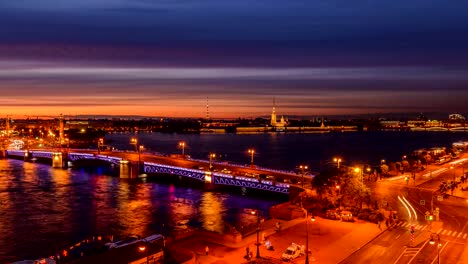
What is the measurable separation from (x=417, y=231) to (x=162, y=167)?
128 feet

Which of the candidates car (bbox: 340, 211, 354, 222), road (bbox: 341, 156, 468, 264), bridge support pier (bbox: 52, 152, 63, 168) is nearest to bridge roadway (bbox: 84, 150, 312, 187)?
bridge support pier (bbox: 52, 152, 63, 168)

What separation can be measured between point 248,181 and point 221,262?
2882 centimetres

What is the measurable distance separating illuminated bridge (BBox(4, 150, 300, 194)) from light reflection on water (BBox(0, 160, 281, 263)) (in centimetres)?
171

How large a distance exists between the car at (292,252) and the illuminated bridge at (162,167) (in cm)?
2405

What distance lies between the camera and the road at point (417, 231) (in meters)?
21.6

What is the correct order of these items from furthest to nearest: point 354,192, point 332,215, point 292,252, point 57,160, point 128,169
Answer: point 57,160, point 128,169, point 354,192, point 332,215, point 292,252

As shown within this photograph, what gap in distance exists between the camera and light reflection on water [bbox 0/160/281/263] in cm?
3253

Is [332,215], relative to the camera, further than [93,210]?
No

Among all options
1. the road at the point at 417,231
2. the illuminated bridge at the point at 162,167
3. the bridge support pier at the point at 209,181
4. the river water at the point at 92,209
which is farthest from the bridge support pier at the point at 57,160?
the road at the point at 417,231

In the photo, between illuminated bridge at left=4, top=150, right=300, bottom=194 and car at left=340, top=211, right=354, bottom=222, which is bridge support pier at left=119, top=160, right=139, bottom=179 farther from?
car at left=340, top=211, right=354, bottom=222

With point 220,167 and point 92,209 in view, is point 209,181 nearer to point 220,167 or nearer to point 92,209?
point 220,167

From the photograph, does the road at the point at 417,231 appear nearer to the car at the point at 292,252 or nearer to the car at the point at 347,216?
the car at the point at 292,252

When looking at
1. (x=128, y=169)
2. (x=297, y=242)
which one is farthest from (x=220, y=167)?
(x=297, y=242)

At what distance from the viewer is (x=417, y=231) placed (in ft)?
83.8
